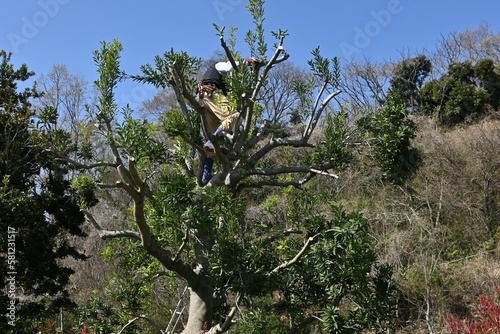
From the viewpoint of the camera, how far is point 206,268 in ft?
14.7

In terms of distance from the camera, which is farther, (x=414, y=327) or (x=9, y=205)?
(x=414, y=327)

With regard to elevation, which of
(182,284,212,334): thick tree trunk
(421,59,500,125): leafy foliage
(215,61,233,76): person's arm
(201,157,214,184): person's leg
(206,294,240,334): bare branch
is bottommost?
(206,294,240,334): bare branch

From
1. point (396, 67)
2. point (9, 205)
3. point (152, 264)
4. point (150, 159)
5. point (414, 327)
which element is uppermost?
point (396, 67)

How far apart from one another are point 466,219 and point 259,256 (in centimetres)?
692

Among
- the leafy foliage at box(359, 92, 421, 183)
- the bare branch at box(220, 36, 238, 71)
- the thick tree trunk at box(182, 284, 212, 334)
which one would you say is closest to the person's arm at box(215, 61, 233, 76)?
Answer: the bare branch at box(220, 36, 238, 71)

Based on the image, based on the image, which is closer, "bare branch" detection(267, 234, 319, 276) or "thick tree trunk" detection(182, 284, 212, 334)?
"bare branch" detection(267, 234, 319, 276)

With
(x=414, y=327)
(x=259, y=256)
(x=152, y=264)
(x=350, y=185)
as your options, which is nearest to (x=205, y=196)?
(x=259, y=256)

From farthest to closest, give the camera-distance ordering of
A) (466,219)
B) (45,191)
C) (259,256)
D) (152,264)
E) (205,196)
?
(466,219) < (45,191) < (152,264) < (259,256) < (205,196)

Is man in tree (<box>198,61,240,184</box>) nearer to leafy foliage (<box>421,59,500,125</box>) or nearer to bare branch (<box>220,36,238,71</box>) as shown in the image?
bare branch (<box>220,36,238,71</box>)

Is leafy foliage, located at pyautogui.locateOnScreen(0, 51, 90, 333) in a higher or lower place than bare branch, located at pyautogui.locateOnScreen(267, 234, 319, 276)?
higher

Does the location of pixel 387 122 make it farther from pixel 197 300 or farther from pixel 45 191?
pixel 45 191

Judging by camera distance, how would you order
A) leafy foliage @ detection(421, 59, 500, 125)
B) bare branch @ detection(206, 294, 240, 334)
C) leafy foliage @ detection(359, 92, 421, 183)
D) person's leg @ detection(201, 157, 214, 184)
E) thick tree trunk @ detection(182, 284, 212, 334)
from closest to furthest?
bare branch @ detection(206, 294, 240, 334) → leafy foliage @ detection(359, 92, 421, 183) → thick tree trunk @ detection(182, 284, 212, 334) → person's leg @ detection(201, 157, 214, 184) → leafy foliage @ detection(421, 59, 500, 125)

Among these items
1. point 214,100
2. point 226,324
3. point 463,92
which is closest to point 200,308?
point 226,324

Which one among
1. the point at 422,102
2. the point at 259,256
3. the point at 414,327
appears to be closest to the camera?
the point at 259,256
